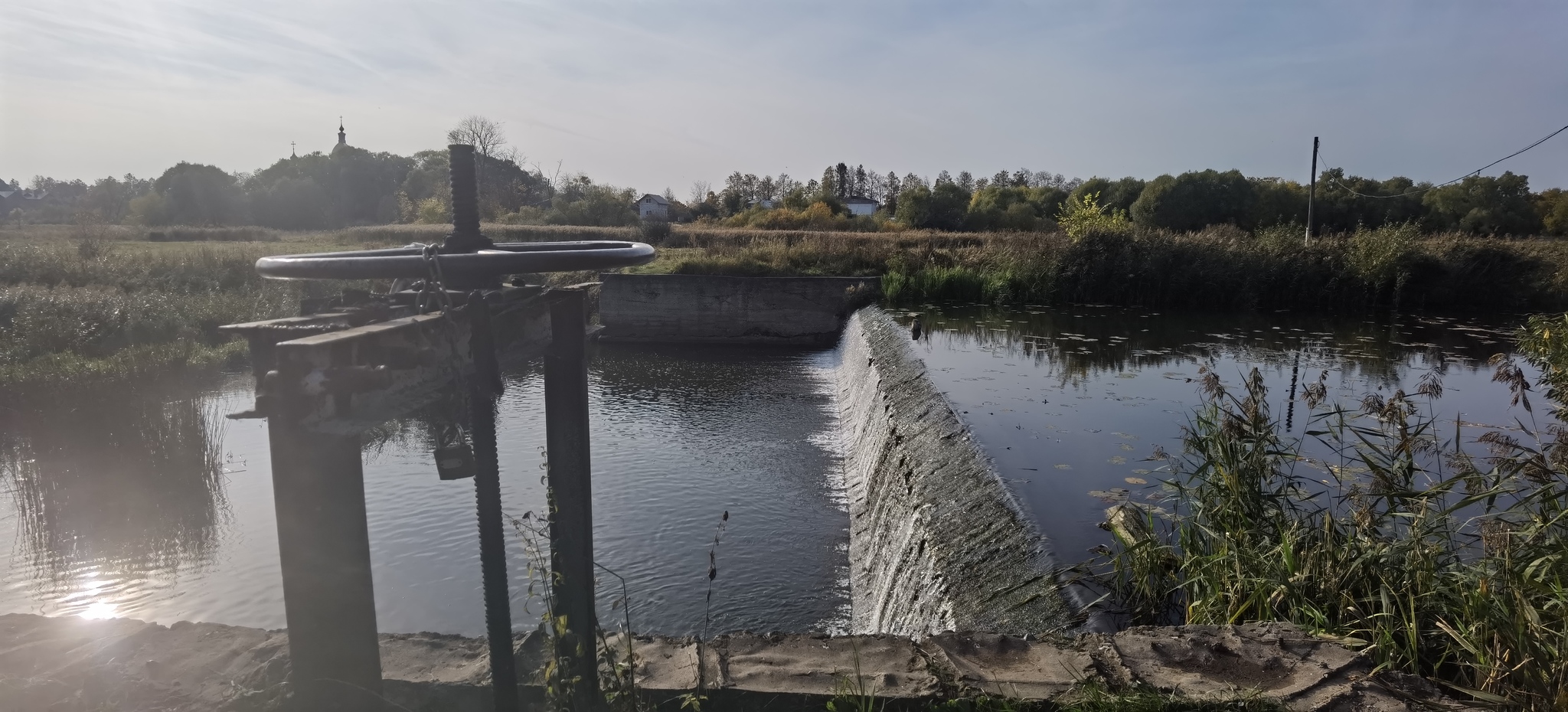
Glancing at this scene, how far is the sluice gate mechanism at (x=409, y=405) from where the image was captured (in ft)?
5.34

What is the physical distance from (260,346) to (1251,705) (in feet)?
8.31

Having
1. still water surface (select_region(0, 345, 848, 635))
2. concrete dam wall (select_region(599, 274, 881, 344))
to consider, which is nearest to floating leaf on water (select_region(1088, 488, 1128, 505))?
still water surface (select_region(0, 345, 848, 635))

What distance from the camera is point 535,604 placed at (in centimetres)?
553

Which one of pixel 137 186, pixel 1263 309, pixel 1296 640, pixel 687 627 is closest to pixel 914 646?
pixel 1296 640

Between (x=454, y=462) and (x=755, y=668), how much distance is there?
1.20 metres

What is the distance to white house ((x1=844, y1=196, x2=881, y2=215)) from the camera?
63.5 metres

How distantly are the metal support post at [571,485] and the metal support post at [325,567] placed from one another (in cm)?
60

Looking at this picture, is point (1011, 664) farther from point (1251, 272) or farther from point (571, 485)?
point (1251, 272)

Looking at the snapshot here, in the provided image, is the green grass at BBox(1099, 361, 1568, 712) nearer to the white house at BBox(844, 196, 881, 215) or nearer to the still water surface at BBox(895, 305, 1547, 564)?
the still water surface at BBox(895, 305, 1547, 564)

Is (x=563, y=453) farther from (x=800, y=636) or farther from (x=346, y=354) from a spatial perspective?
(x=800, y=636)

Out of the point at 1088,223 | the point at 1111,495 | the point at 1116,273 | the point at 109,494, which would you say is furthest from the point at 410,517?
the point at 1088,223

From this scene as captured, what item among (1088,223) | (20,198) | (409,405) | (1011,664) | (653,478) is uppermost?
(20,198)

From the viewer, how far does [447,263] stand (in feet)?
7.12

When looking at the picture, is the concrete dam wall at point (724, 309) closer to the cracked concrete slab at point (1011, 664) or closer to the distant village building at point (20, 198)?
the cracked concrete slab at point (1011, 664)
